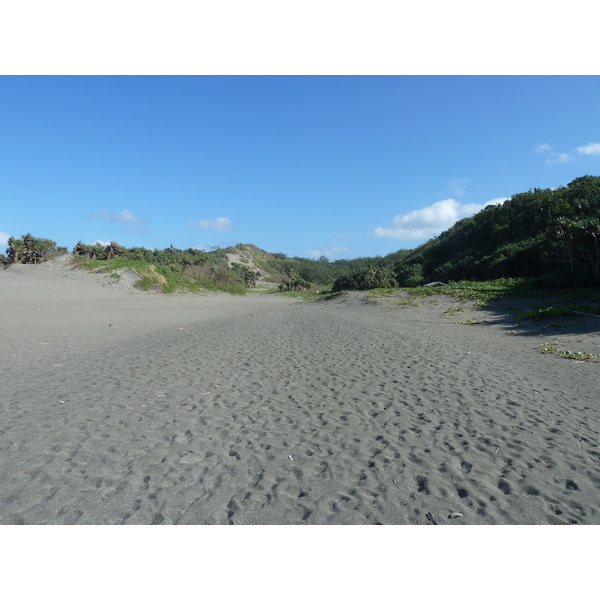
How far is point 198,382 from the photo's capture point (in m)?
6.23

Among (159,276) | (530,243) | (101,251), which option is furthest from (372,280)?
(101,251)

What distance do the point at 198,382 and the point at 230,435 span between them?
2.20 m

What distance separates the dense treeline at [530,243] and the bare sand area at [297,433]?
803 centimetres

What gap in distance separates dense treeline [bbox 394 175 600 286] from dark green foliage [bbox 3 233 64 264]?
3132 cm

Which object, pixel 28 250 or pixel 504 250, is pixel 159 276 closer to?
pixel 28 250

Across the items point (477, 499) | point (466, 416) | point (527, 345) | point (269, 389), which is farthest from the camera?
point (527, 345)

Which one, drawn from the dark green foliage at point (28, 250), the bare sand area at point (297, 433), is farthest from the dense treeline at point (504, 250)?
the bare sand area at point (297, 433)

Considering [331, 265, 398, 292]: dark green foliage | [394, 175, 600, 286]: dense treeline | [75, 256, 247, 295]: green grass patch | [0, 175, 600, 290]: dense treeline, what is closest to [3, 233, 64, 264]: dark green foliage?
[0, 175, 600, 290]: dense treeline

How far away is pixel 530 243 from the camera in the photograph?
23781 mm

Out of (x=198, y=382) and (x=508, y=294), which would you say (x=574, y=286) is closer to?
(x=508, y=294)

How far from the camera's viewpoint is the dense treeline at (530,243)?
50.7 ft

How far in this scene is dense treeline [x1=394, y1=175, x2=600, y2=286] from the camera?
50.7ft

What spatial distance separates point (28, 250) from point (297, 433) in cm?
3645

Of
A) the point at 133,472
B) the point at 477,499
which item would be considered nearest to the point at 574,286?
the point at 477,499
